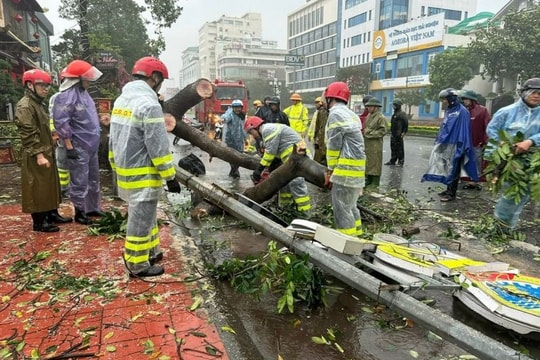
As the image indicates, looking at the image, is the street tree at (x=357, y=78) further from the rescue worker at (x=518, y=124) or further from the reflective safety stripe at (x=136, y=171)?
the reflective safety stripe at (x=136, y=171)

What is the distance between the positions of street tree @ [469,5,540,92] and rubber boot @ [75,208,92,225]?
3292cm

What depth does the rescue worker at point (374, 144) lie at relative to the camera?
7.72m

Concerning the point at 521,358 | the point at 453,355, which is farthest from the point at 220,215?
the point at 521,358

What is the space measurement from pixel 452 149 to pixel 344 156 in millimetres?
3696

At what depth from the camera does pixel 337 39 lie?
242 feet

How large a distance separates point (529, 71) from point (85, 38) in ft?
101

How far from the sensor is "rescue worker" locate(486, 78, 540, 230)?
4.86m

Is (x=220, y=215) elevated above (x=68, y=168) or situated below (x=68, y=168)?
below

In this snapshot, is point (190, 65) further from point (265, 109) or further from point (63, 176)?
point (63, 176)

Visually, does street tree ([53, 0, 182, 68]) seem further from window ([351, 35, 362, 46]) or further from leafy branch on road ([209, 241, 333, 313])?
window ([351, 35, 362, 46])

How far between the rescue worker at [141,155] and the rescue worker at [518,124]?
3.93 m

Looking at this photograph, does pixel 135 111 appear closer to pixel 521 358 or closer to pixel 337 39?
pixel 521 358

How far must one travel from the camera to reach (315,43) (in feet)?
279

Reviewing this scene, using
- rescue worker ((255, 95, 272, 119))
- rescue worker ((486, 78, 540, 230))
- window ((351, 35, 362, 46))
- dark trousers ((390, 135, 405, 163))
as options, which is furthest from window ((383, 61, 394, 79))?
rescue worker ((486, 78, 540, 230))
